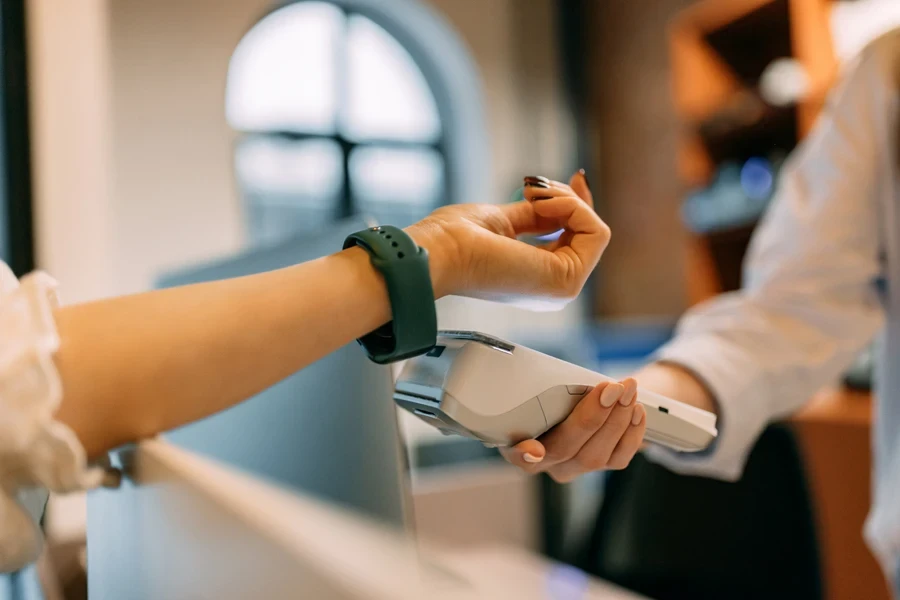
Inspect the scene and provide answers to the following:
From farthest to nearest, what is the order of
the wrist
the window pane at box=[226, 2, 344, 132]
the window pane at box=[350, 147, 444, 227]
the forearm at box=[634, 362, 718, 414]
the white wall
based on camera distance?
the window pane at box=[350, 147, 444, 227], the window pane at box=[226, 2, 344, 132], the white wall, the forearm at box=[634, 362, 718, 414], the wrist

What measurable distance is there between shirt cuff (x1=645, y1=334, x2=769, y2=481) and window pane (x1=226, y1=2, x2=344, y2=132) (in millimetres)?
2565

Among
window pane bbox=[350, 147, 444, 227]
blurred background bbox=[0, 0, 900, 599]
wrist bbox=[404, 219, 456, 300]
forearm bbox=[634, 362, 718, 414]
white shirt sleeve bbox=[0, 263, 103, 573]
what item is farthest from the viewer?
window pane bbox=[350, 147, 444, 227]

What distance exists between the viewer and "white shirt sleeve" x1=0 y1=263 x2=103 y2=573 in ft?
0.99

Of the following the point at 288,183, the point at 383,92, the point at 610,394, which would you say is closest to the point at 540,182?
the point at 610,394

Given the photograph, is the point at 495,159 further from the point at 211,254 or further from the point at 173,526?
the point at 173,526

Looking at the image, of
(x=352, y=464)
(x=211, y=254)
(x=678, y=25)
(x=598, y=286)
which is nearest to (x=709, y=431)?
(x=352, y=464)

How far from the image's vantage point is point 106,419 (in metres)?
0.33

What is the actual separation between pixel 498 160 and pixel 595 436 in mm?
2913

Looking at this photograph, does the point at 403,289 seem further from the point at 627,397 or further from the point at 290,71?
the point at 290,71

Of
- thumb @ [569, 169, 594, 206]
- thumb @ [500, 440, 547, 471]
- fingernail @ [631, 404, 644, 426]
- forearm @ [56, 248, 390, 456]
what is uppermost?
thumb @ [569, 169, 594, 206]

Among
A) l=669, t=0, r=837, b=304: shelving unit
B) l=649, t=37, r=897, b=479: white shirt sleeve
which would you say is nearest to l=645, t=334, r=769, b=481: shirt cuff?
l=649, t=37, r=897, b=479: white shirt sleeve

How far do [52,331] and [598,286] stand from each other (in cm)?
307

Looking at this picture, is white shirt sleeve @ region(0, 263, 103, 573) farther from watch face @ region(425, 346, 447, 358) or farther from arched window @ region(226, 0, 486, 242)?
arched window @ region(226, 0, 486, 242)

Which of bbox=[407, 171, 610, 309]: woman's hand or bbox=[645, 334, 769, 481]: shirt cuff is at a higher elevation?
bbox=[407, 171, 610, 309]: woman's hand
